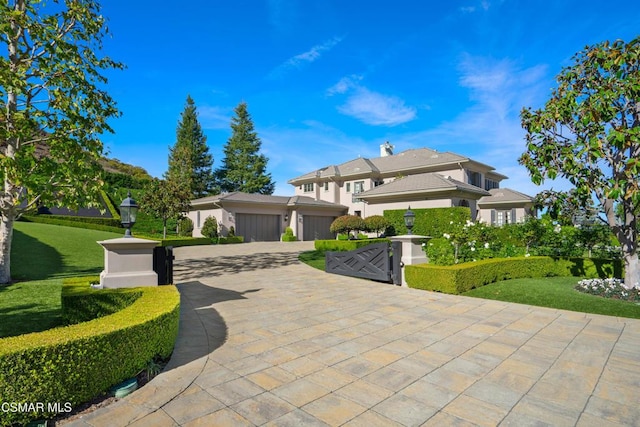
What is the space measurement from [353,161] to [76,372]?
30.9 m

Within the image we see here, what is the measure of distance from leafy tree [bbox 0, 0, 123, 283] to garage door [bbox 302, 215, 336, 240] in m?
19.1

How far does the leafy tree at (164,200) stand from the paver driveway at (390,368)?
57.7 ft

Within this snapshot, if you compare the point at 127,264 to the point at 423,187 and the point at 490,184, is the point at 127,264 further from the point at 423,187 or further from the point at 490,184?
the point at 490,184

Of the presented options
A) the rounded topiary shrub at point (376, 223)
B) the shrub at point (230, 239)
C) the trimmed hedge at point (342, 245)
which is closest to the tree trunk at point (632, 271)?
the trimmed hedge at point (342, 245)

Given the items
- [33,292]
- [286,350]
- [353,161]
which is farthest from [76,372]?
[353,161]

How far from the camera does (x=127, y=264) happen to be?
5.26 m

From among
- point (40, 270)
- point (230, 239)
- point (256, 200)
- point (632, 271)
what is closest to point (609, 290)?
point (632, 271)

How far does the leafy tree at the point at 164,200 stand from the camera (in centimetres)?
2184

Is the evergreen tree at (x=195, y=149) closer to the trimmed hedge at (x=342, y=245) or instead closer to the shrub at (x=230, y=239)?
the shrub at (x=230, y=239)

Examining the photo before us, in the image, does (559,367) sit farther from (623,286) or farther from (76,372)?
(623,286)

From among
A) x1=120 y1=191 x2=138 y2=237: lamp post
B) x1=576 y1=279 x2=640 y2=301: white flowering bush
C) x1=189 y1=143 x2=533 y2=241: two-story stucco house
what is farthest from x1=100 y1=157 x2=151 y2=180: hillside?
x1=576 y1=279 x2=640 y2=301: white flowering bush

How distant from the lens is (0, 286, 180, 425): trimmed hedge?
234cm

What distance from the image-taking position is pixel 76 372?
104 inches

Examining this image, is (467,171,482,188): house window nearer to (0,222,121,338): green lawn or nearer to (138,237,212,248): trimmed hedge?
(138,237,212,248): trimmed hedge
